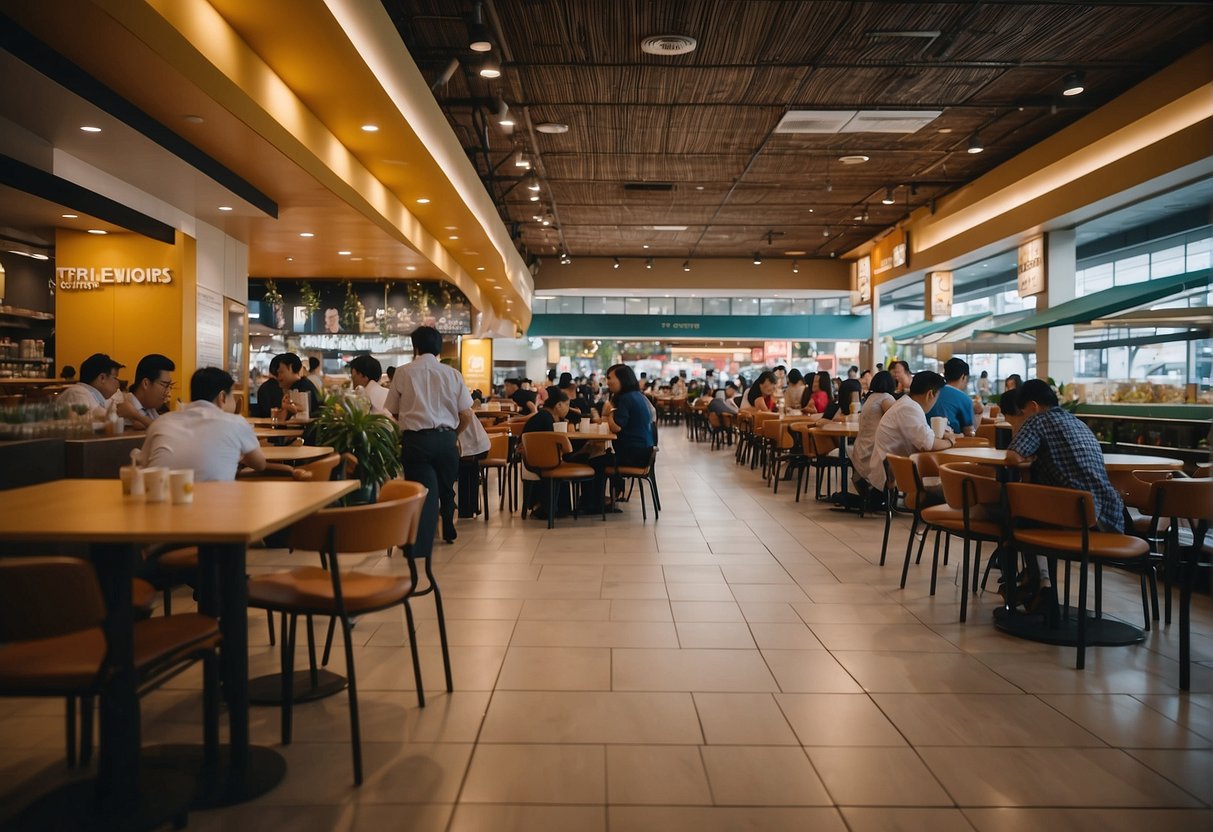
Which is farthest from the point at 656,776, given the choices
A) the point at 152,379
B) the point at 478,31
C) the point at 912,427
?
the point at 478,31

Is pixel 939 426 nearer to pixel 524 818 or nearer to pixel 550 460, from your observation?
pixel 550 460

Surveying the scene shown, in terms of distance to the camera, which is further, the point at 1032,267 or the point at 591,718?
the point at 1032,267

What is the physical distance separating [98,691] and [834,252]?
18311 mm

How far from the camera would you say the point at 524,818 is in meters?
2.44

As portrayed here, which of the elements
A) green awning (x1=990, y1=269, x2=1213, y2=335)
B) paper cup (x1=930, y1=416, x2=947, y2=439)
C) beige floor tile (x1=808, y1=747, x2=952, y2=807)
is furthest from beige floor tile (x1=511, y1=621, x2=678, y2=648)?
green awning (x1=990, y1=269, x2=1213, y2=335)

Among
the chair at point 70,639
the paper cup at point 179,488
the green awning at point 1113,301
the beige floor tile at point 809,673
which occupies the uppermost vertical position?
the green awning at point 1113,301

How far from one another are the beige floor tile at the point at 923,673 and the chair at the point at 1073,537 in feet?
1.50

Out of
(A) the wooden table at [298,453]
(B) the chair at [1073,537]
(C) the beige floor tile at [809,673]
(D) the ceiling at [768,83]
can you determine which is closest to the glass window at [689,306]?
(D) the ceiling at [768,83]

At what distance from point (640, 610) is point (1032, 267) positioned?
9252 millimetres

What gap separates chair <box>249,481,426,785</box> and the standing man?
101 inches

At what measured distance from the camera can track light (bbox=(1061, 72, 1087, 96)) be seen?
823 centimetres

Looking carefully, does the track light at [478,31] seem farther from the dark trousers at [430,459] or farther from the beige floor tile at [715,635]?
the beige floor tile at [715,635]

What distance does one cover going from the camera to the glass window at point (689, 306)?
22.3m

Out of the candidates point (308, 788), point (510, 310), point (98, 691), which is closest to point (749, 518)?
point (308, 788)
